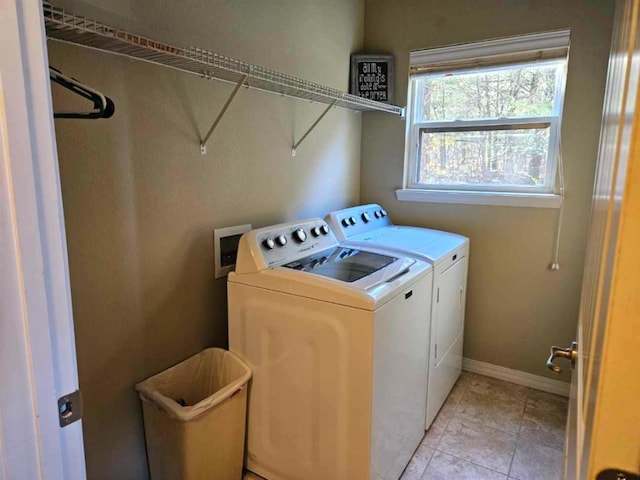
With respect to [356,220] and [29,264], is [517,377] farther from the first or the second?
[29,264]

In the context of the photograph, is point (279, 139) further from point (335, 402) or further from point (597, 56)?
point (597, 56)

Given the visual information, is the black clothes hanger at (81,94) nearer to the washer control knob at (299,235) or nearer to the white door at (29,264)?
the white door at (29,264)

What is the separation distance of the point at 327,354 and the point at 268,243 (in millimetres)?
532

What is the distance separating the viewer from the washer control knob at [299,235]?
1.91m

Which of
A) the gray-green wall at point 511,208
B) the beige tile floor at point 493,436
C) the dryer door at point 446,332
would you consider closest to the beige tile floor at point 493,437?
the beige tile floor at point 493,436

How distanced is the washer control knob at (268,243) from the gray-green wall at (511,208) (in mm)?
1308

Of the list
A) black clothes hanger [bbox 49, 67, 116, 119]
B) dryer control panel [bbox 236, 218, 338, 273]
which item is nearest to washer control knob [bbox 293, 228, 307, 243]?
dryer control panel [bbox 236, 218, 338, 273]

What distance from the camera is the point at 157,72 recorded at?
5.03 feet

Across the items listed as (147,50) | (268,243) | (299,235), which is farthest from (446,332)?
(147,50)

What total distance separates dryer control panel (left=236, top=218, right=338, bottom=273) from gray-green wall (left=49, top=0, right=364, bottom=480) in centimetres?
22

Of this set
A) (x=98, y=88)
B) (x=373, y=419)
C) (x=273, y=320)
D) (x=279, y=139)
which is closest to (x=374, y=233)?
(x=279, y=139)

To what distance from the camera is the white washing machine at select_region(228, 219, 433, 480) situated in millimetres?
1481

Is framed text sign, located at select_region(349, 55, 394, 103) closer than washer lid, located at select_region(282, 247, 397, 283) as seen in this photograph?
No

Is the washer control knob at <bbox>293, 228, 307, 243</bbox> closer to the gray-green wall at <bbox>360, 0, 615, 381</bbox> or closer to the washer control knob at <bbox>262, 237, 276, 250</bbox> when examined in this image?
the washer control knob at <bbox>262, 237, 276, 250</bbox>
